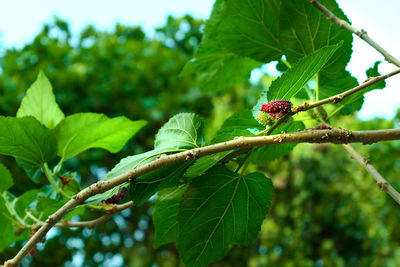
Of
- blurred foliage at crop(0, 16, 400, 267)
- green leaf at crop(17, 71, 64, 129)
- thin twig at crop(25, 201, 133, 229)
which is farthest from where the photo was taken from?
blurred foliage at crop(0, 16, 400, 267)

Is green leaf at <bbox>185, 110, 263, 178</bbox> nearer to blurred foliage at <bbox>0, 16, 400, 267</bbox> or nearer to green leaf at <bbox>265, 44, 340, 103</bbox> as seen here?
green leaf at <bbox>265, 44, 340, 103</bbox>

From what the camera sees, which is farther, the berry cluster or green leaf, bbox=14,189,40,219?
green leaf, bbox=14,189,40,219

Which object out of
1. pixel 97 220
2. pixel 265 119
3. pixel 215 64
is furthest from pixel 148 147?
pixel 265 119

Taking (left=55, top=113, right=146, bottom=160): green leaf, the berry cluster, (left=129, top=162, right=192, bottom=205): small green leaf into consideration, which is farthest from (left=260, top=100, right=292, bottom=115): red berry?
(left=55, top=113, right=146, bottom=160): green leaf

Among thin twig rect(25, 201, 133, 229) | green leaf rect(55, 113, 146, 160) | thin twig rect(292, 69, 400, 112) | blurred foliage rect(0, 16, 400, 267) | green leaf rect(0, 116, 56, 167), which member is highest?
green leaf rect(0, 116, 56, 167)

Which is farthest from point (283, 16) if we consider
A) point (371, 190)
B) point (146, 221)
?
point (146, 221)

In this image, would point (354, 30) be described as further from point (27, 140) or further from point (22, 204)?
point (22, 204)
